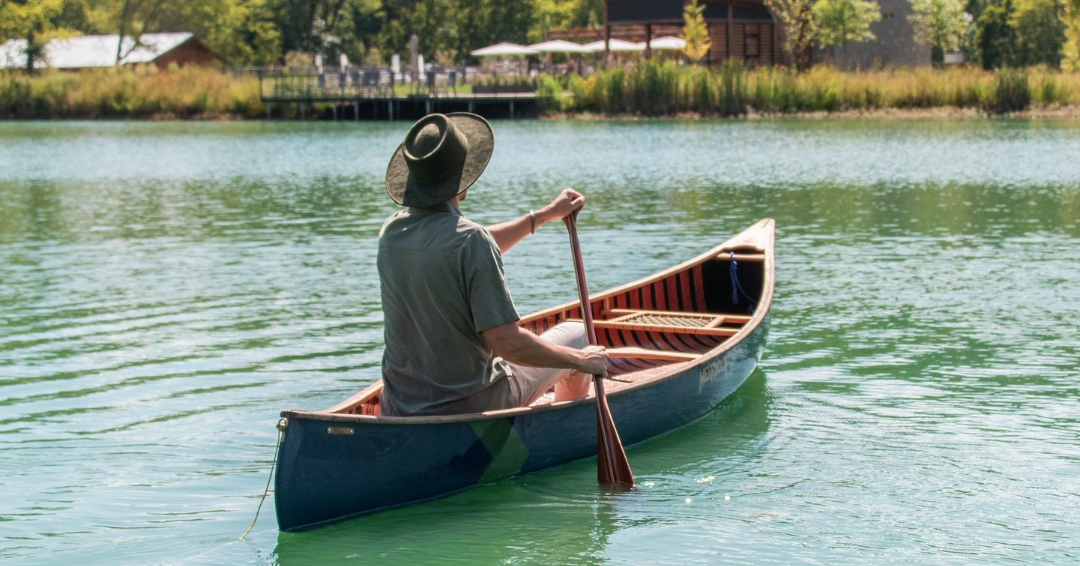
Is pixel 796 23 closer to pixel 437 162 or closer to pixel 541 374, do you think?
pixel 541 374

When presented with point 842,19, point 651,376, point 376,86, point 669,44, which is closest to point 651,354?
point 651,376

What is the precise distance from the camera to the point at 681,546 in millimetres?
5543

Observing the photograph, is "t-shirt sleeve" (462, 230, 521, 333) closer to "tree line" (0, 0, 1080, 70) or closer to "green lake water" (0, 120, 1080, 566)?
"green lake water" (0, 120, 1080, 566)

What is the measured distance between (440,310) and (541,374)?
91 cm

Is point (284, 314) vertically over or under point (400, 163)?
under

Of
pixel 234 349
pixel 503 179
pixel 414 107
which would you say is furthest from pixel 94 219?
pixel 414 107

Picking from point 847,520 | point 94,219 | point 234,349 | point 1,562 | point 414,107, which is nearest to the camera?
point 1,562

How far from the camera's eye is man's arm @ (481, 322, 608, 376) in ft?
17.3

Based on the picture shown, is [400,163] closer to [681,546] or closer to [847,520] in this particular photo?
[681,546]

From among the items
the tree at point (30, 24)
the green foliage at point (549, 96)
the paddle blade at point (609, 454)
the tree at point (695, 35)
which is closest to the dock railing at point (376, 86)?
the green foliage at point (549, 96)

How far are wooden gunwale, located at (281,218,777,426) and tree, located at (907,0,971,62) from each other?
47.3 meters

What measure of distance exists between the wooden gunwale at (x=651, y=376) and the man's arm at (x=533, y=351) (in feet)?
1.16

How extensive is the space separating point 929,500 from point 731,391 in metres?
1.95

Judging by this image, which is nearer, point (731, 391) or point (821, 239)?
point (731, 391)
